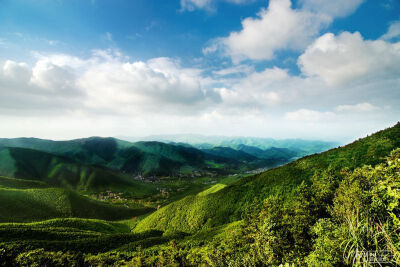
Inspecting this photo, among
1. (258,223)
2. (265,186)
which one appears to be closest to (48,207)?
(265,186)

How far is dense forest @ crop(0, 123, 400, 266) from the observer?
12469 mm

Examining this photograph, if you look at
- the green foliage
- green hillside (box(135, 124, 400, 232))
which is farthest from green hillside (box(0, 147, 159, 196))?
green hillside (box(135, 124, 400, 232))

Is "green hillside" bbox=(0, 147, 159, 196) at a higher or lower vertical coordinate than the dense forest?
lower

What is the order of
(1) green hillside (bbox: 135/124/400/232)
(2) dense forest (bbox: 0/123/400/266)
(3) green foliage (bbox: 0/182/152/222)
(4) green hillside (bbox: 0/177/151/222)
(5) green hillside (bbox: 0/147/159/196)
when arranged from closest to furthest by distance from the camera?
(2) dense forest (bbox: 0/123/400/266) < (1) green hillside (bbox: 135/124/400/232) < (3) green foliage (bbox: 0/182/152/222) < (4) green hillside (bbox: 0/177/151/222) < (5) green hillside (bbox: 0/147/159/196)

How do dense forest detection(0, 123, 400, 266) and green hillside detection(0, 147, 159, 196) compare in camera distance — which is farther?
green hillside detection(0, 147, 159, 196)

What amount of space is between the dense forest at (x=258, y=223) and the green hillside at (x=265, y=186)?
0.40 m

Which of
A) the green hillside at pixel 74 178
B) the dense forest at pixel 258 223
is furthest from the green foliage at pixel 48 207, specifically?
the green hillside at pixel 74 178

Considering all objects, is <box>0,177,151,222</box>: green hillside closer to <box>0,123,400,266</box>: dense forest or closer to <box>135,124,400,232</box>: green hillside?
<box>0,123,400,266</box>: dense forest

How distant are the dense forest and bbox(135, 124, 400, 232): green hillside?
0.40 meters

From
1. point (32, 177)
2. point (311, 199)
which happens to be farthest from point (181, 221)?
point (32, 177)

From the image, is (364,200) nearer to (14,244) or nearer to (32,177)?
(14,244)

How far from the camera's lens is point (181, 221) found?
71.8m

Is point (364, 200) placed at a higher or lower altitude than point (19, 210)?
higher

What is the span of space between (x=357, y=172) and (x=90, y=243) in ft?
226
